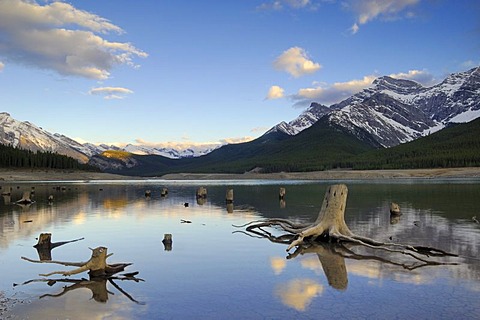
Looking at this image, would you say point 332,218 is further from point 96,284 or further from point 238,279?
point 96,284

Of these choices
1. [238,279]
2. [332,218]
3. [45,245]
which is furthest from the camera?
[332,218]

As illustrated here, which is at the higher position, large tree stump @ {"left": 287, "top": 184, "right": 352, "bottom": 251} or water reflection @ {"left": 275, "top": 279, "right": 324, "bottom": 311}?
large tree stump @ {"left": 287, "top": 184, "right": 352, "bottom": 251}

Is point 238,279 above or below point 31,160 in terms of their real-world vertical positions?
→ below

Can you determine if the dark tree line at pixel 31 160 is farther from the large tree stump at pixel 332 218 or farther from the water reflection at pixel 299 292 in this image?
the water reflection at pixel 299 292

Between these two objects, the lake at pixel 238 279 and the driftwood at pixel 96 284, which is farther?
the driftwood at pixel 96 284

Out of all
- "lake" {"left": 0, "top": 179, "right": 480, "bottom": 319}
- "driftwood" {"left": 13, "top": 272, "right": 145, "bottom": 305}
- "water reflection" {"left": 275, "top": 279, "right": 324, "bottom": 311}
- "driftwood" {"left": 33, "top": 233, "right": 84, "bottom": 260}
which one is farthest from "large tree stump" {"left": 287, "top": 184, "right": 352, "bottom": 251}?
"driftwood" {"left": 33, "top": 233, "right": 84, "bottom": 260}

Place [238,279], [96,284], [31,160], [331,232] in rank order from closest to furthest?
[96,284]
[238,279]
[331,232]
[31,160]

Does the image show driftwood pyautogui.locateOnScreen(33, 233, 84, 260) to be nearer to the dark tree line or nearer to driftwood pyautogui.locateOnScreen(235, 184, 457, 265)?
driftwood pyautogui.locateOnScreen(235, 184, 457, 265)

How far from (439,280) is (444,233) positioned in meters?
11.9

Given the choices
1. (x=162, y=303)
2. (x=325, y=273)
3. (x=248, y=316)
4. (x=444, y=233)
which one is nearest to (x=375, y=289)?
(x=325, y=273)

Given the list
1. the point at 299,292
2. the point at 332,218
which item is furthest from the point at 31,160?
the point at 299,292

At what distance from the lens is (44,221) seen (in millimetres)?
35062

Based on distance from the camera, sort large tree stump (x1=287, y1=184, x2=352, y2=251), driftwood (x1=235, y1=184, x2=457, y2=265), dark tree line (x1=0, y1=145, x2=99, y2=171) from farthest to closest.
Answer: dark tree line (x1=0, y1=145, x2=99, y2=171)
large tree stump (x1=287, y1=184, x2=352, y2=251)
driftwood (x1=235, y1=184, x2=457, y2=265)

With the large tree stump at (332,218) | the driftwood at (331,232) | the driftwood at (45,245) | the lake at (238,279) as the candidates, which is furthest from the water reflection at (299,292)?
the driftwood at (45,245)
